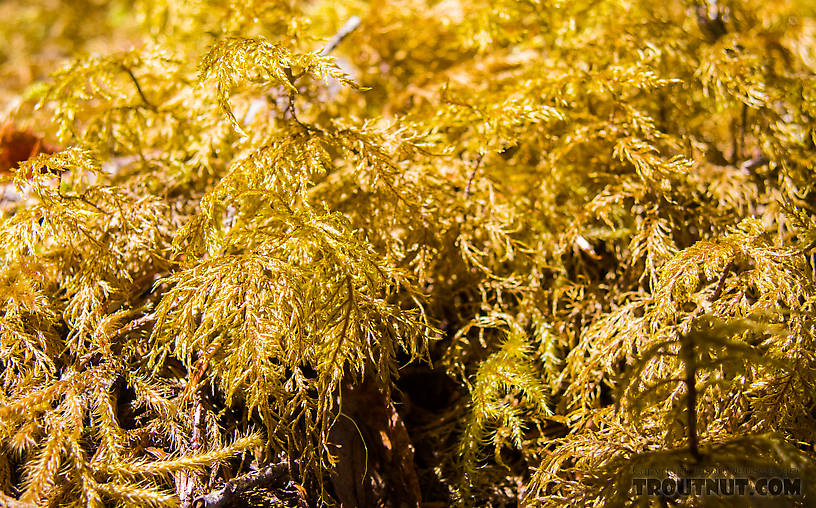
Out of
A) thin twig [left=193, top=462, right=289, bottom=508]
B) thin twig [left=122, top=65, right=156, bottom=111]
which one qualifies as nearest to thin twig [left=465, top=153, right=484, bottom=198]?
thin twig [left=193, top=462, right=289, bottom=508]

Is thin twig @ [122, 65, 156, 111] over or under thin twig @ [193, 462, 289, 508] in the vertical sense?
over

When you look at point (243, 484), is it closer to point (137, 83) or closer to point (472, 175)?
point (472, 175)

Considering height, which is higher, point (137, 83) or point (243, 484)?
point (137, 83)

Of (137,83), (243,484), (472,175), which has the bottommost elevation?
(243,484)

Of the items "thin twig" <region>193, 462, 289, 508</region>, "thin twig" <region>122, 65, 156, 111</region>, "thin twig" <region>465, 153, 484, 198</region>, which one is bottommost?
"thin twig" <region>193, 462, 289, 508</region>

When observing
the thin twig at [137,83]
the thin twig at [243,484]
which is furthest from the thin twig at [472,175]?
the thin twig at [137,83]

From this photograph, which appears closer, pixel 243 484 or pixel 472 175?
pixel 243 484

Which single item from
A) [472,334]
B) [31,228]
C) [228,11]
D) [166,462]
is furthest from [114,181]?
[472,334]

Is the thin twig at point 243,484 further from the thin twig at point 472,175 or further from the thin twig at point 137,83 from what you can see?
the thin twig at point 137,83

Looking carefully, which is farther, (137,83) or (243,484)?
(137,83)

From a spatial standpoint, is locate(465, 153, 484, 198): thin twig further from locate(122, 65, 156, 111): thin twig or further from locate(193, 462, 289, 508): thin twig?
locate(122, 65, 156, 111): thin twig

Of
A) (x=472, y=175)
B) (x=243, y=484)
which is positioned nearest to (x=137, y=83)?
(x=472, y=175)
